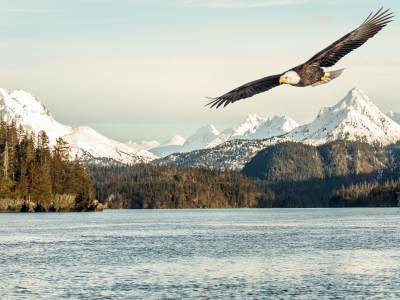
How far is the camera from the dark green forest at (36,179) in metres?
141

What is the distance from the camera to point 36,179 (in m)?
143

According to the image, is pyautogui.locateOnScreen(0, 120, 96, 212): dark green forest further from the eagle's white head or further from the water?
the eagle's white head

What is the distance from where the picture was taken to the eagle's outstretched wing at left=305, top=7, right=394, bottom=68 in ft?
69.7

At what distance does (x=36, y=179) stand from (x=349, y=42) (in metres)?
131

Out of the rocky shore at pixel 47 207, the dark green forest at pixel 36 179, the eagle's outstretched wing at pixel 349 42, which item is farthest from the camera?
the rocky shore at pixel 47 207

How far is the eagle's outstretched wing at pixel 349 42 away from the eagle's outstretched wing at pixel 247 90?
94.8 inches

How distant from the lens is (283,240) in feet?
206

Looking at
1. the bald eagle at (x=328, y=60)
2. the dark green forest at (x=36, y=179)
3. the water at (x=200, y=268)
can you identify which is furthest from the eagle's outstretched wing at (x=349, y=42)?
the dark green forest at (x=36, y=179)

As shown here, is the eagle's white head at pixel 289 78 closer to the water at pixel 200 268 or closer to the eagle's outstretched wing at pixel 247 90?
the eagle's outstretched wing at pixel 247 90

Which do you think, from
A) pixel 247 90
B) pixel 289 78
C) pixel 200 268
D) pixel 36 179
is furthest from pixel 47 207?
pixel 289 78

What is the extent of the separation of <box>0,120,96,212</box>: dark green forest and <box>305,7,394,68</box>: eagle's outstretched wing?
126315 millimetres

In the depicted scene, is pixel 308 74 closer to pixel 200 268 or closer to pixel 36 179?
pixel 200 268

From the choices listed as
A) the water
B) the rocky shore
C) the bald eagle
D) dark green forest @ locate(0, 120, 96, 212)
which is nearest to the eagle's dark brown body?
the bald eagle

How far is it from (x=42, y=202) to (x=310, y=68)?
136727 mm
